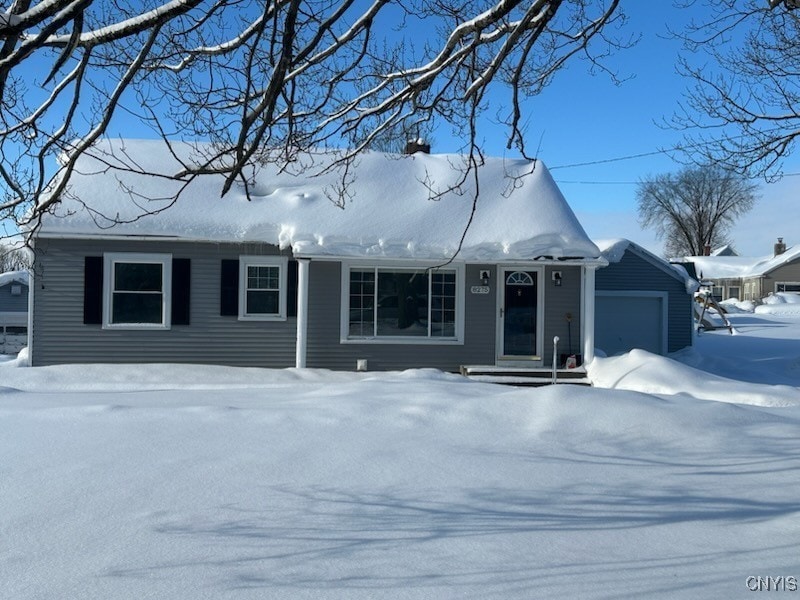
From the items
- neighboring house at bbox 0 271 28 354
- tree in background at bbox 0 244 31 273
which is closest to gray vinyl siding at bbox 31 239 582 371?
tree in background at bbox 0 244 31 273

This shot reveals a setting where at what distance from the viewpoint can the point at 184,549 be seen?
418 cm

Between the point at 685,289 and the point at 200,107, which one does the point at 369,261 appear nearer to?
the point at 200,107

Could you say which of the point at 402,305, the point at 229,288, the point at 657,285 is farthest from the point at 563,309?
the point at 657,285

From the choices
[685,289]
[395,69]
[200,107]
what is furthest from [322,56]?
[685,289]

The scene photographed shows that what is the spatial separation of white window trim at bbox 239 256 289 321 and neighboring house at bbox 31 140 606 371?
0.03 m

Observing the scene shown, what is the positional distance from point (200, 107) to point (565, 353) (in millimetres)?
10048

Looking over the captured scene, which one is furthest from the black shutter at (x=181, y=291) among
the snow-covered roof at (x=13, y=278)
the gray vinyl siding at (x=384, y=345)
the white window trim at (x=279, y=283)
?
the snow-covered roof at (x=13, y=278)

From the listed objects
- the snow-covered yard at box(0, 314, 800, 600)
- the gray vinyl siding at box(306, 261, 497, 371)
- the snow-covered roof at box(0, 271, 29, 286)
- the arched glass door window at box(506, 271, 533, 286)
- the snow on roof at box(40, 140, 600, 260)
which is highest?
the snow on roof at box(40, 140, 600, 260)

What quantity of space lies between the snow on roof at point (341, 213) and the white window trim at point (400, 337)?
0.48 metres

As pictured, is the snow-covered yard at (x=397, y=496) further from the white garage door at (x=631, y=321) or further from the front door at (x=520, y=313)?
the white garage door at (x=631, y=321)

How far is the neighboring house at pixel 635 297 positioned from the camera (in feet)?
67.6

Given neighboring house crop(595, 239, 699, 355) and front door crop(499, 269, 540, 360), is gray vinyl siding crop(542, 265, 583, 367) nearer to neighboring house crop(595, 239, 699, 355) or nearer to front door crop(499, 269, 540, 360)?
front door crop(499, 269, 540, 360)

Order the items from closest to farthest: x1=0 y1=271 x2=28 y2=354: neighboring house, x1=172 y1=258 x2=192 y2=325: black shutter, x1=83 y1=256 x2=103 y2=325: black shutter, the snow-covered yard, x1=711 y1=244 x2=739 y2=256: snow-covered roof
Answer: the snow-covered yard, x1=83 y1=256 x2=103 y2=325: black shutter, x1=172 y1=258 x2=192 y2=325: black shutter, x1=0 y1=271 x2=28 y2=354: neighboring house, x1=711 y1=244 x2=739 y2=256: snow-covered roof

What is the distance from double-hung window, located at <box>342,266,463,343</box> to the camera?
14.1 metres
